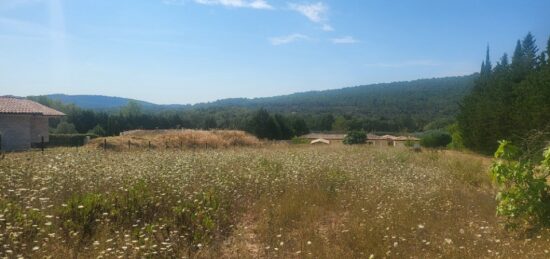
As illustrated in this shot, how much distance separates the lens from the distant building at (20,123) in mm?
22844

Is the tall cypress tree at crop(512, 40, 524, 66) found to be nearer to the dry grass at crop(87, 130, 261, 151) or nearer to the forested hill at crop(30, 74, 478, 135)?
the forested hill at crop(30, 74, 478, 135)

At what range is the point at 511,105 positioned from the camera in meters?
29.4

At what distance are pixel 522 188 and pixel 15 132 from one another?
24938 millimetres

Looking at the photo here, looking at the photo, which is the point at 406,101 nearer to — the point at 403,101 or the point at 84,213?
the point at 403,101

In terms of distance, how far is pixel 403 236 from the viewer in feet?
18.6

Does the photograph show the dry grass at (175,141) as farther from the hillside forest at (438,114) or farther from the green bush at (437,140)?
the green bush at (437,140)

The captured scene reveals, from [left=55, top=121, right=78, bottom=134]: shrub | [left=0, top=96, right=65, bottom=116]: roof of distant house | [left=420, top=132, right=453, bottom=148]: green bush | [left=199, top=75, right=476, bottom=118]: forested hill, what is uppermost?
[left=199, top=75, right=476, bottom=118]: forested hill

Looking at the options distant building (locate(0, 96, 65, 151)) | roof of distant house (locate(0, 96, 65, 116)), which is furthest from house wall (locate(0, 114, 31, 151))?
roof of distant house (locate(0, 96, 65, 116))

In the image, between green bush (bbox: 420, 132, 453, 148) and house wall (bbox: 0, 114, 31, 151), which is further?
green bush (bbox: 420, 132, 453, 148)

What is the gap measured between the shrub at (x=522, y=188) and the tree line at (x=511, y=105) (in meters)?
14.9

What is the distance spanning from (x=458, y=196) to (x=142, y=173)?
6251 mm

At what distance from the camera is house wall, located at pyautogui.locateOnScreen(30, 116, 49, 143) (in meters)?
25.4

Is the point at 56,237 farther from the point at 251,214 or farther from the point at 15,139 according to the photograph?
the point at 15,139

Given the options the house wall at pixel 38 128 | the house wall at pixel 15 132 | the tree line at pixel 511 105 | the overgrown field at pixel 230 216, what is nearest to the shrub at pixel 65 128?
the house wall at pixel 38 128
